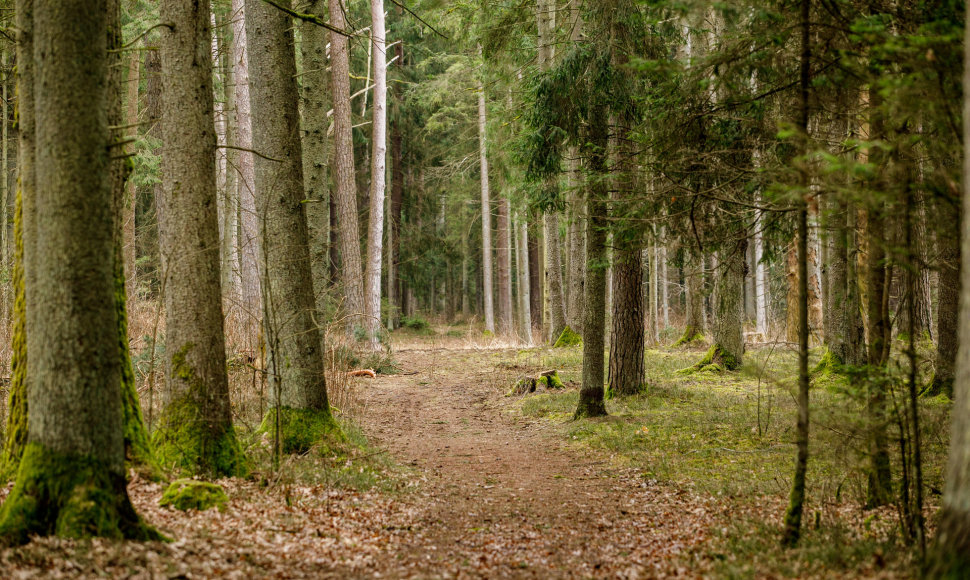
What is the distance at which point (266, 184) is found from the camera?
7.20 m

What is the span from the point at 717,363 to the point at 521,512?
9.45m

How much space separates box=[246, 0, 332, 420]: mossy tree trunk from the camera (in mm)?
7145

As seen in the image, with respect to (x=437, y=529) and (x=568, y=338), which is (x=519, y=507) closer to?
(x=437, y=529)

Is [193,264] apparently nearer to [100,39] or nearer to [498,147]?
[100,39]

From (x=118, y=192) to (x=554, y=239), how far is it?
14750 mm

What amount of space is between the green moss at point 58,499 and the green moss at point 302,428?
2.98m

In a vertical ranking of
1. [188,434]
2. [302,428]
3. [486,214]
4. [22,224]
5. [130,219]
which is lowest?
[302,428]

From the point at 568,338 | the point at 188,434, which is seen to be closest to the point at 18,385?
the point at 188,434

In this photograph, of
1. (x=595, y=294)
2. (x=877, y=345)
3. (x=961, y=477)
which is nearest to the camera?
(x=961, y=477)

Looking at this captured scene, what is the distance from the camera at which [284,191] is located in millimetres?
7160

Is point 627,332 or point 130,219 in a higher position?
point 130,219

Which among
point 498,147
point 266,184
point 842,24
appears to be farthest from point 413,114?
point 842,24

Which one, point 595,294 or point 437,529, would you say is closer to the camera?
point 437,529

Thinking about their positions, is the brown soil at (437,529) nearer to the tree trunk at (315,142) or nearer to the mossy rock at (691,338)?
the tree trunk at (315,142)
